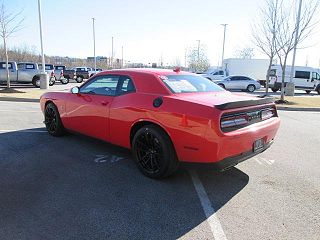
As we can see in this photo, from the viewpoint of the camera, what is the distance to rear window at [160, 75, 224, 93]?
4516mm

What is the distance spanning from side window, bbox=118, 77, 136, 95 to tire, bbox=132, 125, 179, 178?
73 centimetres

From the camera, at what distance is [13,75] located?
21469mm

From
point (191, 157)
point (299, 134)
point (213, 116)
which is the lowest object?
point (299, 134)

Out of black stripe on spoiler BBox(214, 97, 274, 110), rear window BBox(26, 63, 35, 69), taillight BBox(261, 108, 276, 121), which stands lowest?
taillight BBox(261, 108, 276, 121)

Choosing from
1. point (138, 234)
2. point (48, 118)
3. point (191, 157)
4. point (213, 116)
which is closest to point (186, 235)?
point (138, 234)

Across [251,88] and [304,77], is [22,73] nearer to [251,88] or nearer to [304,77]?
[251,88]

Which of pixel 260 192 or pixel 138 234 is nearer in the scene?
pixel 138 234

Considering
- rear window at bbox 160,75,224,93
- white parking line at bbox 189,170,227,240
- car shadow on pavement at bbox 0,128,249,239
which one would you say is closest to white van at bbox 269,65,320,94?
rear window at bbox 160,75,224,93

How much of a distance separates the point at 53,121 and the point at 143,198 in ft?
11.7

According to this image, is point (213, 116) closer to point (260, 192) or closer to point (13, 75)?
point (260, 192)

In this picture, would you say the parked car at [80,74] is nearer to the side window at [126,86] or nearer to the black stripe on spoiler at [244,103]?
the side window at [126,86]

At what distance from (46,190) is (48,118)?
310 cm

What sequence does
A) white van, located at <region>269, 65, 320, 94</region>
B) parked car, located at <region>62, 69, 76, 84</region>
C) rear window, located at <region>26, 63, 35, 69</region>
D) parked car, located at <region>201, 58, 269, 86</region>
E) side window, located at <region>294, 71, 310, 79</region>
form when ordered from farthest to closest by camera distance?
parked car, located at <region>201, 58, 269, 86</region>
parked car, located at <region>62, 69, 76, 84</region>
side window, located at <region>294, 71, 310, 79</region>
white van, located at <region>269, 65, 320, 94</region>
rear window, located at <region>26, 63, 35, 69</region>

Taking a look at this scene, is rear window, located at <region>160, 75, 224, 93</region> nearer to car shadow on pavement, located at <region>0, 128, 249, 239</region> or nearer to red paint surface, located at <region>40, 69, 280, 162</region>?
red paint surface, located at <region>40, 69, 280, 162</region>
